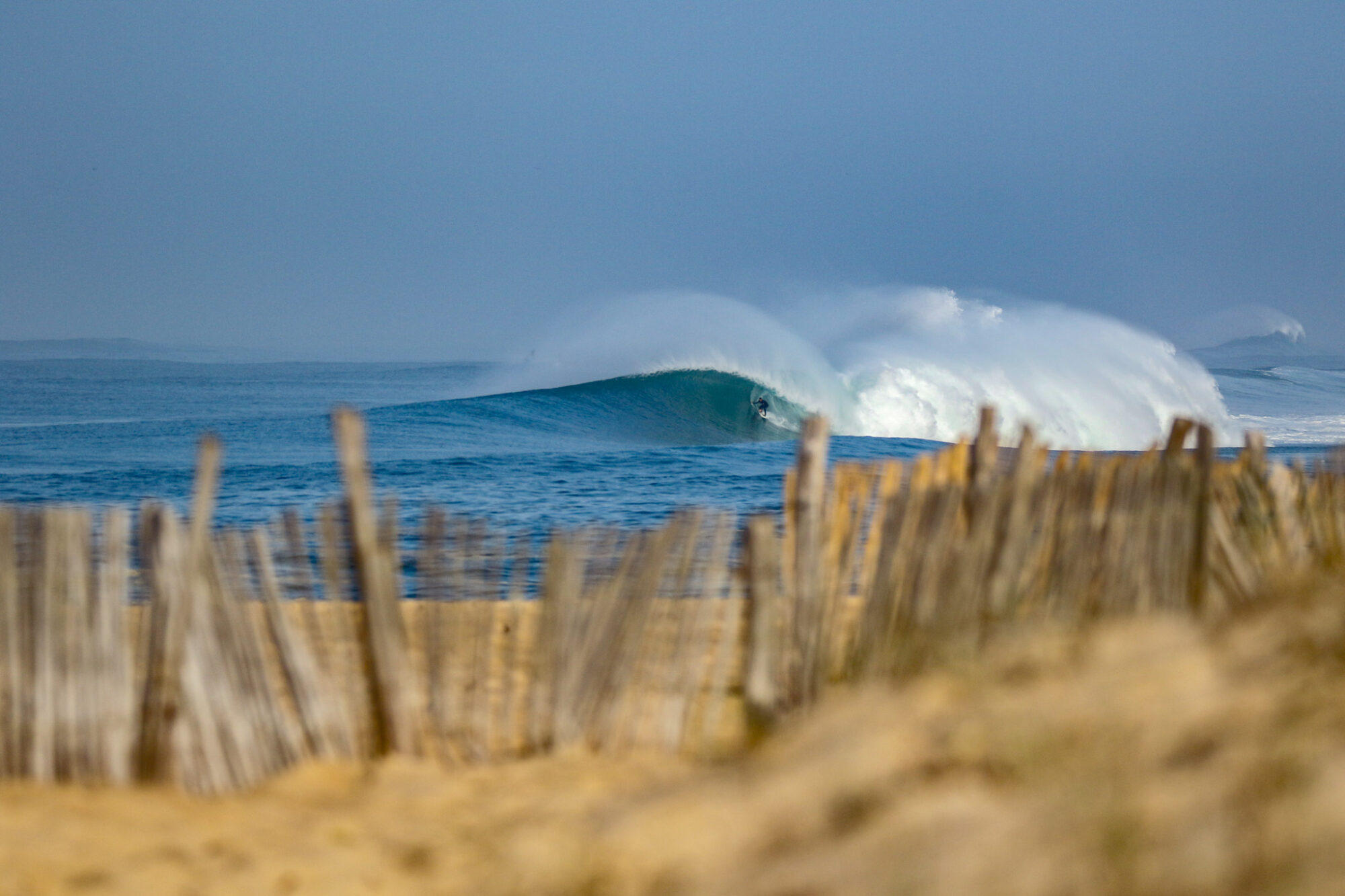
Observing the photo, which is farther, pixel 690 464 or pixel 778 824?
pixel 690 464

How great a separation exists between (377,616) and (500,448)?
18.6m

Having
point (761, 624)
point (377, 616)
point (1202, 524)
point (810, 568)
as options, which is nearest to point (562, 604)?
point (377, 616)

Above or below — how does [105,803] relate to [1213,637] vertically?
below

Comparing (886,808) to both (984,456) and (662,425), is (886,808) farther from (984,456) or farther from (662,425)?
(662,425)

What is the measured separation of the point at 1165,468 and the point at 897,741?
178cm

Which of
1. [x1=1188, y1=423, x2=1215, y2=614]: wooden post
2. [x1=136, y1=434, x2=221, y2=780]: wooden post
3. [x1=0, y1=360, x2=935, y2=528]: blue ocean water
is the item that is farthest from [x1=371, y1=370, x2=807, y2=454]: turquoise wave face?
[x1=136, y1=434, x2=221, y2=780]: wooden post

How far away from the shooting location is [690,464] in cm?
1911

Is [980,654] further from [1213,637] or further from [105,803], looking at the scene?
[105,803]

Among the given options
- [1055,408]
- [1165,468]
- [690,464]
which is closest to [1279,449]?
[1055,408]

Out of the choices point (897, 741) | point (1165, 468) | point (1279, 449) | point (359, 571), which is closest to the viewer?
point (897, 741)

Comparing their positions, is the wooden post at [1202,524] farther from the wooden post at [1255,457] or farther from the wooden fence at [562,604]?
the wooden post at [1255,457]

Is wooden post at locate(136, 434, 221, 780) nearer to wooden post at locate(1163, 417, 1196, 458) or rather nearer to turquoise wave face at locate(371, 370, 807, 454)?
wooden post at locate(1163, 417, 1196, 458)

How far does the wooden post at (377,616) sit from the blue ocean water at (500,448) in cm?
255

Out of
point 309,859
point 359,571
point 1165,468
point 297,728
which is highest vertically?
point 1165,468
